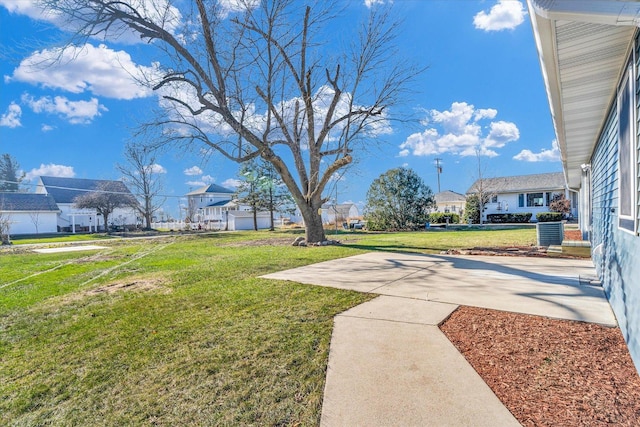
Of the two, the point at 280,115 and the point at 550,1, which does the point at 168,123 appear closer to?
the point at 280,115

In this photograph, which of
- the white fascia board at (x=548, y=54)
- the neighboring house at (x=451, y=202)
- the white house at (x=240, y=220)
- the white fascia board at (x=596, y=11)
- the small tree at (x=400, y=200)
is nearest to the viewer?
the white fascia board at (x=596, y=11)

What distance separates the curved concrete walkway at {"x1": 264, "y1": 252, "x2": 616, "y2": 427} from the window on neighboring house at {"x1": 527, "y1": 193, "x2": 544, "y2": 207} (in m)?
27.7

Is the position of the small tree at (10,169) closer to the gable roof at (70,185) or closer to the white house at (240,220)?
the gable roof at (70,185)

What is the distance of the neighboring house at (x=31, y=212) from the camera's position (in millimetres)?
29156

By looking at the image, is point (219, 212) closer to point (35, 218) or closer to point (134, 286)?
point (35, 218)

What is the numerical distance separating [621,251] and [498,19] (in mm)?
6780

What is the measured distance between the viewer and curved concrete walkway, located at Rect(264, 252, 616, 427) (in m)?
1.95

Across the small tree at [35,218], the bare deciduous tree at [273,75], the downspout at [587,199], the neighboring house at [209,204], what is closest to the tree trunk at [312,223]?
the bare deciduous tree at [273,75]

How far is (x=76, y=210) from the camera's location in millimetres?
34156

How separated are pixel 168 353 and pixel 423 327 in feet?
7.85

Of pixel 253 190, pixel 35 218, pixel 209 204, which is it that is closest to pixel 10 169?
pixel 35 218

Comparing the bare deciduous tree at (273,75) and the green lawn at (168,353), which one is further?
the bare deciduous tree at (273,75)

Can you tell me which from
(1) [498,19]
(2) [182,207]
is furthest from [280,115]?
(2) [182,207]

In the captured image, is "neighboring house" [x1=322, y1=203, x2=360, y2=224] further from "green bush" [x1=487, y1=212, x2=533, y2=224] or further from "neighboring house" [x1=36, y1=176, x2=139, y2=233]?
"neighboring house" [x1=36, y1=176, x2=139, y2=233]
